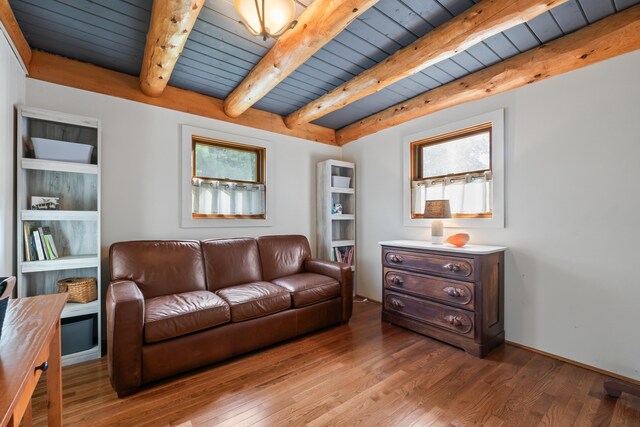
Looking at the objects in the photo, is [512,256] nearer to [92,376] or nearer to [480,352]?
[480,352]

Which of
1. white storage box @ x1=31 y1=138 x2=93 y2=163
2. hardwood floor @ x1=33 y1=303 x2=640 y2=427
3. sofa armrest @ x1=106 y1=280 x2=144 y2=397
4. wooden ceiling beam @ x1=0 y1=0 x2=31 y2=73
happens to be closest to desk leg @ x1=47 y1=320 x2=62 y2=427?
hardwood floor @ x1=33 y1=303 x2=640 y2=427

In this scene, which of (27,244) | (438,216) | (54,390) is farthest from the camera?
(438,216)

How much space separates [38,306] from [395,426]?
1.80 m

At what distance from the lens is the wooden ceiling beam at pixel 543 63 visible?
1789mm

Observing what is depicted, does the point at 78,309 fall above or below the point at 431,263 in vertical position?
below

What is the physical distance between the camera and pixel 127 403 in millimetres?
1672

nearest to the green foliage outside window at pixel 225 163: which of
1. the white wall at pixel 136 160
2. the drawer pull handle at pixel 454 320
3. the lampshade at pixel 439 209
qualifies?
the white wall at pixel 136 160

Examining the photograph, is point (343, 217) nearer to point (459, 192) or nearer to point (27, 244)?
point (459, 192)

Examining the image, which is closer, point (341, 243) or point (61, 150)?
point (61, 150)

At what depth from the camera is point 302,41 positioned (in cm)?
186

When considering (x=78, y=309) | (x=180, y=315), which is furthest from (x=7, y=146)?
(x=180, y=315)

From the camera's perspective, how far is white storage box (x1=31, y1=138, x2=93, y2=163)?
209 centimetres

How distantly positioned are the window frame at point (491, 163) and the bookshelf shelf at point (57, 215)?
9.91ft

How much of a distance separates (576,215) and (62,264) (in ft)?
12.8
